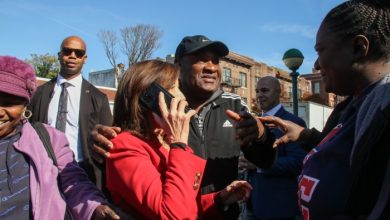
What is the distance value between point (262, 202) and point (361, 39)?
2690 millimetres

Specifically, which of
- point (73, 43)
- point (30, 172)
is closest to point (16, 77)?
point (30, 172)

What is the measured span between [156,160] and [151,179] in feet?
0.65

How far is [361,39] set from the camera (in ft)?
5.35

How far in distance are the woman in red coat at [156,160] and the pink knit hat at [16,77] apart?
0.49 metres

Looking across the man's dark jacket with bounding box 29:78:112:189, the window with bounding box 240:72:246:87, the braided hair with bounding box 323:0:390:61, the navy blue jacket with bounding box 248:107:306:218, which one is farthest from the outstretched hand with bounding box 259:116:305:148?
the window with bounding box 240:72:246:87

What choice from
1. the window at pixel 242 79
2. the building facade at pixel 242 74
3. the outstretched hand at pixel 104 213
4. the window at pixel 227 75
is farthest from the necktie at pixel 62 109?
the window at pixel 242 79

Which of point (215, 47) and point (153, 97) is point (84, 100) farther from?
point (153, 97)

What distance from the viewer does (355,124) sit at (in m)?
1.50

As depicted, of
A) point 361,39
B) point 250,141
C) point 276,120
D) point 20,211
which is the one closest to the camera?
point 361,39

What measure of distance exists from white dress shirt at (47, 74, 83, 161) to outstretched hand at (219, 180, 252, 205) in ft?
7.21

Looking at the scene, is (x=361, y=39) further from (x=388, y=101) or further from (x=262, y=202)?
(x=262, y=202)

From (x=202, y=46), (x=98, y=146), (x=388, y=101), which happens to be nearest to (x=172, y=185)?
(x=98, y=146)

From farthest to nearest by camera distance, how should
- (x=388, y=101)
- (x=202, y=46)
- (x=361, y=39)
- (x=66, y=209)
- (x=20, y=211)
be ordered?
1. (x=202, y=46)
2. (x=66, y=209)
3. (x=20, y=211)
4. (x=361, y=39)
5. (x=388, y=101)

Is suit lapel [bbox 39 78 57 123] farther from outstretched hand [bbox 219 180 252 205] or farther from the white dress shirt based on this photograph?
outstretched hand [bbox 219 180 252 205]
